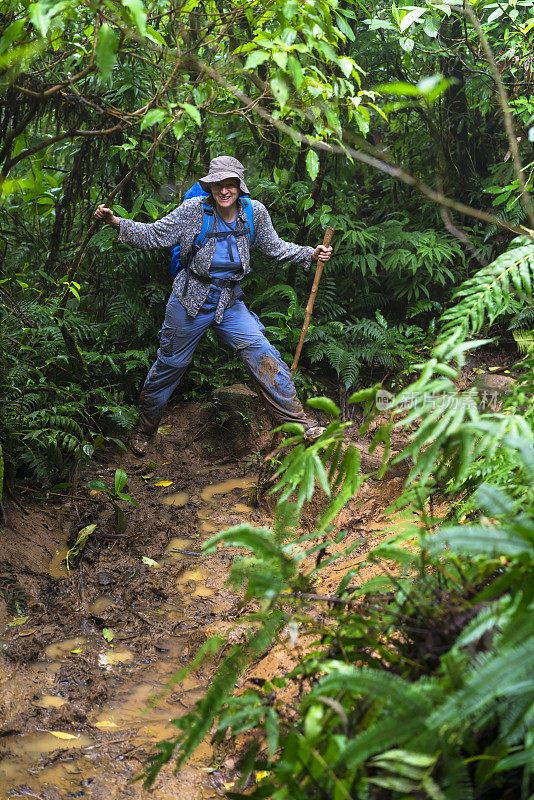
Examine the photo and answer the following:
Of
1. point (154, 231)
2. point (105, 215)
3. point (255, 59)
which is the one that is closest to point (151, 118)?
point (255, 59)

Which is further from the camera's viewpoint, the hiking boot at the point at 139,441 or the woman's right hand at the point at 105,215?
the hiking boot at the point at 139,441

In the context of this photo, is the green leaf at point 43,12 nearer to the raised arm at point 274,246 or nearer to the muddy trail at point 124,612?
the muddy trail at point 124,612

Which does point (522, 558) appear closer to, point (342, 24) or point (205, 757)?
point (205, 757)

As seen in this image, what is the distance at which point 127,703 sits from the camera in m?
2.90

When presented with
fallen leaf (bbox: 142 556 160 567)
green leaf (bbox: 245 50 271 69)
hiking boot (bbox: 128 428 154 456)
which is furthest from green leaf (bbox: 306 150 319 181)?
hiking boot (bbox: 128 428 154 456)

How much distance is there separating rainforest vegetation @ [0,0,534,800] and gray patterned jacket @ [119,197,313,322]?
0.46 meters

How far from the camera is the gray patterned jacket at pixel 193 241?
4867mm

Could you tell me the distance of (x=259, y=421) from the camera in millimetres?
5707

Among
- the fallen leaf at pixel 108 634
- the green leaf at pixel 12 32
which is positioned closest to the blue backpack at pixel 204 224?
the green leaf at pixel 12 32

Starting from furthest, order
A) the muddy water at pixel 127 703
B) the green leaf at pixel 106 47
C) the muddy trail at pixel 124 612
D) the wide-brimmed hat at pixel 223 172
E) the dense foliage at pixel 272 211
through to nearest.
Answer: the dense foliage at pixel 272 211
the wide-brimmed hat at pixel 223 172
the muddy trail at pixel 124 612
the muddy water at pixel 127 703
the green leaf at pixel 106 47

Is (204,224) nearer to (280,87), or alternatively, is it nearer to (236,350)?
(236,350)

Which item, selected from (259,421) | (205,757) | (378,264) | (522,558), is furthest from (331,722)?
(378,264)

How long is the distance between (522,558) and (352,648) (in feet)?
2.16

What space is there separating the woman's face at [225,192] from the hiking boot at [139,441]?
2.16 metres
